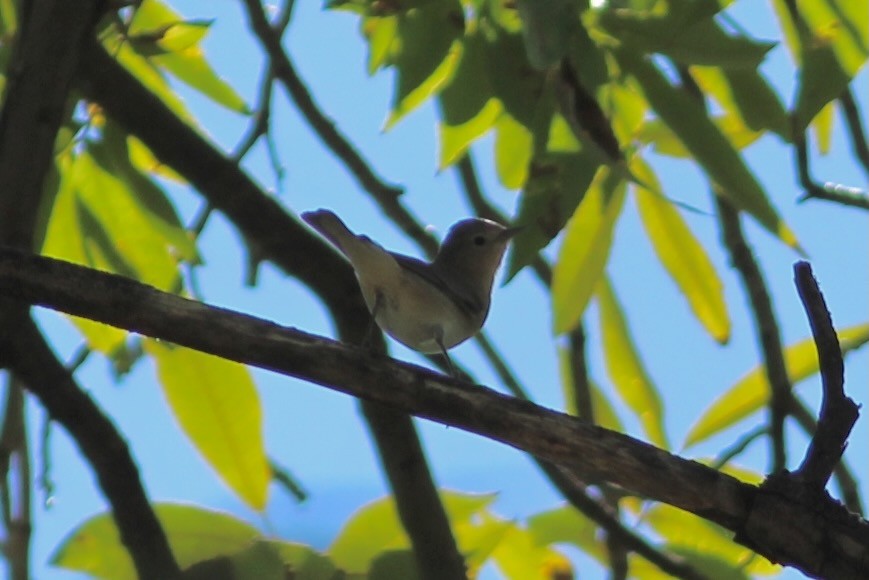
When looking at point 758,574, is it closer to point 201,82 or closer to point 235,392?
point 235,392

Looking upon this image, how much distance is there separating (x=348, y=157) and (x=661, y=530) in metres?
1.20

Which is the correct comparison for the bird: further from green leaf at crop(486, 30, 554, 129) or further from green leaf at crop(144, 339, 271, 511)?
green leaf at crop(486, 30, 554, 129)

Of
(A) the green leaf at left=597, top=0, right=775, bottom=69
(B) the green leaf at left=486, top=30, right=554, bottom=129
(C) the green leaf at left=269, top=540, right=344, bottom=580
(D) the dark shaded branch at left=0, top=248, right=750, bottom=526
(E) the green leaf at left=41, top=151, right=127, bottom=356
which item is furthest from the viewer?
(E) the green leaf at left=41, top=151, right=127, bottom=356

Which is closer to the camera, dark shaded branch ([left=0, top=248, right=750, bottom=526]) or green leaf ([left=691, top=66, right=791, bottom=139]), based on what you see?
dark shaded branch ([left=0, top=248, right=750, bottom=526])

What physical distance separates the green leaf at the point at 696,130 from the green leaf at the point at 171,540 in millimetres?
1052

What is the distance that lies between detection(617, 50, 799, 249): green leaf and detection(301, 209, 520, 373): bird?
0.71m

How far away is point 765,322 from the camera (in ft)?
9.88

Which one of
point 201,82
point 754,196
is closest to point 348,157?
point 201,82

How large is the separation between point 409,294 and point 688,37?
43.7 inches

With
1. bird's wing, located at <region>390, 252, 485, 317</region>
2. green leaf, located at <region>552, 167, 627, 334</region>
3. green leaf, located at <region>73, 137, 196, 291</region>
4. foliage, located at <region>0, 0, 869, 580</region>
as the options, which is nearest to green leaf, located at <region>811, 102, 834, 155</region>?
foliage, located at <region>0, 0, 869, 580</region>

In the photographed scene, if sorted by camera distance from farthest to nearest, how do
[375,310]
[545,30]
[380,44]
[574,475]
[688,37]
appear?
[375,310] → [574,475] → [380,44] → [688,37] → [545,30]

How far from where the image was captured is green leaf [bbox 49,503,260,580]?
222 centimetres

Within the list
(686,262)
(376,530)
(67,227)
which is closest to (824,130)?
(686,262)

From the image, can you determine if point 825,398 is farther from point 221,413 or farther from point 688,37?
point 221,413
